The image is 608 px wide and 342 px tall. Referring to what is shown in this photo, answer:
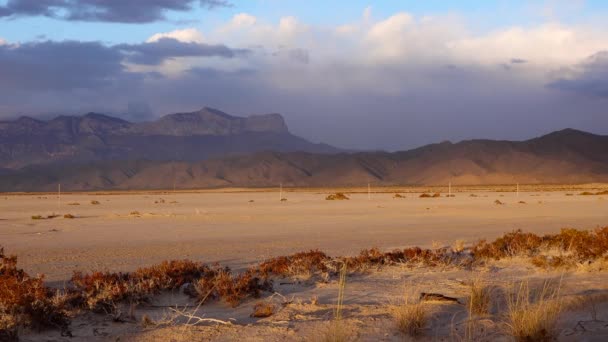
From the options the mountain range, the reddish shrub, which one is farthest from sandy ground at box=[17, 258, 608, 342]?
the mountain range

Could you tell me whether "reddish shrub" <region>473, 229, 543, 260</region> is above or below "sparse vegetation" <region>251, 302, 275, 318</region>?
above

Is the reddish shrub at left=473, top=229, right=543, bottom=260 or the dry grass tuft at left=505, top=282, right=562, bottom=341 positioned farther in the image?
the reddish shrub at left=473, top=229, right=543, bottom=260

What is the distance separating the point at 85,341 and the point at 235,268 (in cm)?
612

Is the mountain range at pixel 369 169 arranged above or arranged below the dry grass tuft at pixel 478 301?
above

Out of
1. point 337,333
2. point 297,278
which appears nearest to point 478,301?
point 337,333

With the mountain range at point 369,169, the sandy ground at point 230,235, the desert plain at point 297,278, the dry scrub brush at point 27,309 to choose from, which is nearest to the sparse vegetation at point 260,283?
the dry scrub brush at point 27,309

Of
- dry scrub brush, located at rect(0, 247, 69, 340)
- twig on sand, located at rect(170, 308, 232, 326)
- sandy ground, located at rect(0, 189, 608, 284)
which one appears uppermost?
dry scrub brush, located at rect(0, 247, 69, 340)

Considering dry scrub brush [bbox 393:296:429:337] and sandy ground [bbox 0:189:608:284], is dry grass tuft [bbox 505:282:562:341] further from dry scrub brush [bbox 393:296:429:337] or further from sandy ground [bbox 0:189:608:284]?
sandy ground [bbox 0:189:608:284]

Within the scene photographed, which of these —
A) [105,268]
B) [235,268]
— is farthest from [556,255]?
[105,268]

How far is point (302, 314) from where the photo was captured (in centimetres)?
902

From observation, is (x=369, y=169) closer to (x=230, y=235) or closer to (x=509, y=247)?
(x=230, y=235)

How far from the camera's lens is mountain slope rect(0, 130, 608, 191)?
129 metres

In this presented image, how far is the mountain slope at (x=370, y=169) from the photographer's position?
423 ft

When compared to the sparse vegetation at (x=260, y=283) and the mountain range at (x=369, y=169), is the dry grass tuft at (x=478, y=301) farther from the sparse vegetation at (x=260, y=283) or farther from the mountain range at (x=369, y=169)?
the mountain range at (x=369, y=169)
